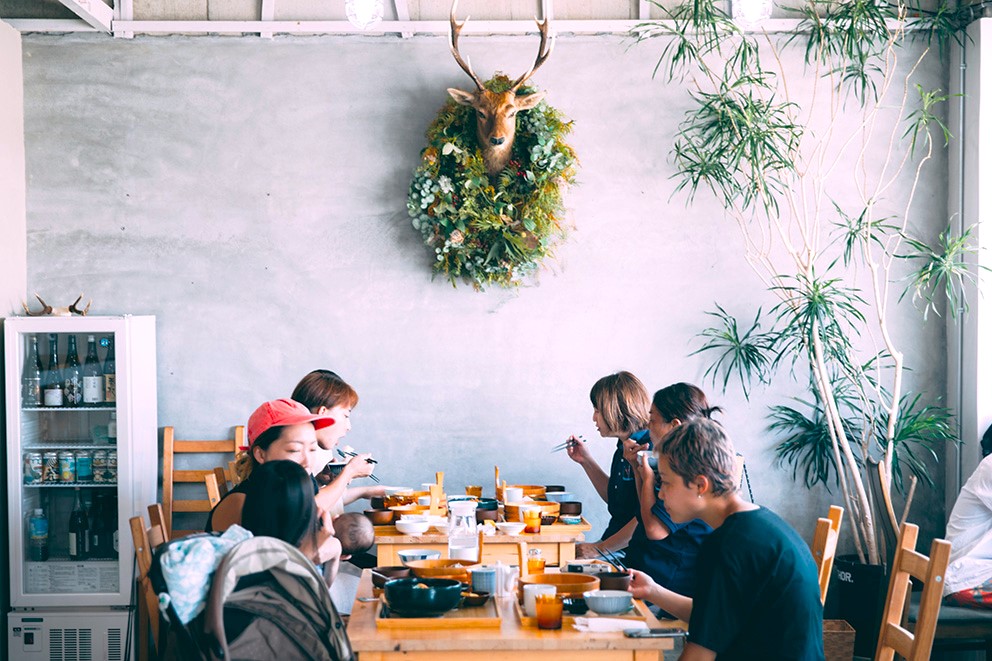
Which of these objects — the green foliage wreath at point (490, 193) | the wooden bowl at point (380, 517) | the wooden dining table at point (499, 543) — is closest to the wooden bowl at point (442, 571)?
the wooden dining table at point (499, 543)

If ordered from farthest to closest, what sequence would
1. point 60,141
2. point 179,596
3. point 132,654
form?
point 60,141 → point 132,654 → point 179,596

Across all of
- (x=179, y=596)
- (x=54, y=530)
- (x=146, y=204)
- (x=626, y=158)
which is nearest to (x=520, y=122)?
(x=626, y=158)

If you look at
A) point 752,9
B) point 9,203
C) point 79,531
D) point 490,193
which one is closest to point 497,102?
point 490,193

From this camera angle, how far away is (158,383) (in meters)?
5.27

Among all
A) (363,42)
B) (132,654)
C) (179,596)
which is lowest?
(132,654)

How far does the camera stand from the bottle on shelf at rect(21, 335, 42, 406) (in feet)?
16.3

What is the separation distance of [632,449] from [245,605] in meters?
2.15

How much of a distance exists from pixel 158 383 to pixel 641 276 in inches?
102

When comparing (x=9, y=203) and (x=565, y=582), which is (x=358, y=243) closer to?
(x=9, y=203)

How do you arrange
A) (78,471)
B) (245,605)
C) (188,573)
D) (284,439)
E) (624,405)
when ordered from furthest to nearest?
(78,471), (624,405), (284,439), (245,605), (188,573)

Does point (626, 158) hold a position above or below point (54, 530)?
above

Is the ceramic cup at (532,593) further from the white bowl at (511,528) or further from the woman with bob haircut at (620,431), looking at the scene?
the woman with bob haircut at (620,431)

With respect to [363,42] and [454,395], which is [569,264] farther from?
[363,42]

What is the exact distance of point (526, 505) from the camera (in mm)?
4281
